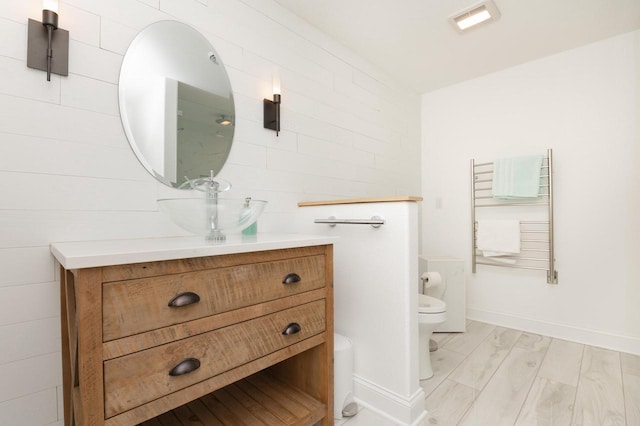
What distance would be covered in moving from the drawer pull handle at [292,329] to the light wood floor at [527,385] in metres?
0.62

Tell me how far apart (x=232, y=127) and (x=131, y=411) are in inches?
50.9

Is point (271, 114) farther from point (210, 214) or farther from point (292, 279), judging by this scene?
point (292, 279)

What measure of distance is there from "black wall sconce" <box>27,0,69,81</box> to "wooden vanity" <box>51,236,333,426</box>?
0.66 metres

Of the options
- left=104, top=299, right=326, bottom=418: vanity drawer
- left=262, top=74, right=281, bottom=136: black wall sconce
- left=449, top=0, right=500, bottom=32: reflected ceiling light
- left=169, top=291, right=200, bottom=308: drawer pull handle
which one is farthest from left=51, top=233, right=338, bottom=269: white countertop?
left=449, top=0, right=500, bottom=32: reflected ceiling light

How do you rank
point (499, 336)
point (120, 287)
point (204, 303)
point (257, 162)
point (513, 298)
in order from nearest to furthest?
point (120, 287) → point (204, 303) → point (257, 162) → point (499, 336) → point (513, 298)

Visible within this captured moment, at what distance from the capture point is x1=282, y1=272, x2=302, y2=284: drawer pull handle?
1.20m

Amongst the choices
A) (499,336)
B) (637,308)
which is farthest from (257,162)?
(637,308)

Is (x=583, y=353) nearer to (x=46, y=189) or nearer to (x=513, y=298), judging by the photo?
(x=513, y=298)

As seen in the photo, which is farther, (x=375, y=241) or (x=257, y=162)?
(x=257, y=162)

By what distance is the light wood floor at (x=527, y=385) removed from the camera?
147cm

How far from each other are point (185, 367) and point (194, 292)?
0.72 ft

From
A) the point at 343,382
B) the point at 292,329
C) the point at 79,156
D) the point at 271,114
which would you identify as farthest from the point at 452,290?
the point at 79,156

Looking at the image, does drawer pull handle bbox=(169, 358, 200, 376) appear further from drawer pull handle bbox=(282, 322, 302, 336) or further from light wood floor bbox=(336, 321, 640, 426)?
light wood floor bbox=(336, 321, 640, 426)

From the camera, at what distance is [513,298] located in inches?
106
